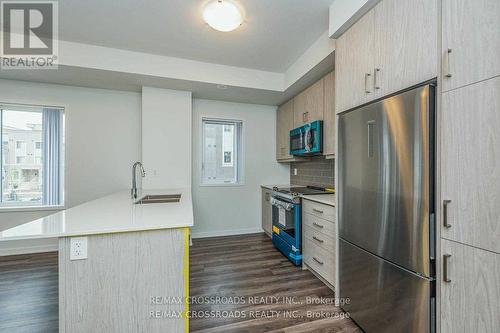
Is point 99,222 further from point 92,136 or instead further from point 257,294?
point 92,136

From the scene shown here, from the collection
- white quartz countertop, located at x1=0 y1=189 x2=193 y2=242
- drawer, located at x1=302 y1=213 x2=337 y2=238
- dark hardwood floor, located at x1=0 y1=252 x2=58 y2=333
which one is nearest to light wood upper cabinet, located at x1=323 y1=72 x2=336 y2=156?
drawer, located at x1=302 y1=213 x2=337 y2=238

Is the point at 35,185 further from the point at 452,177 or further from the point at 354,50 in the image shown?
the point at 452,177

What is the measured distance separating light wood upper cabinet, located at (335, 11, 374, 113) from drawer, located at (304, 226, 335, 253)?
4.16ft

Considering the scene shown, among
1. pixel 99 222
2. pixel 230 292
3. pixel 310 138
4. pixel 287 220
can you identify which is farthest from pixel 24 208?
pixel 310 138

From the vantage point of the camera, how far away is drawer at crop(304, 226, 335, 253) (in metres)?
2.13

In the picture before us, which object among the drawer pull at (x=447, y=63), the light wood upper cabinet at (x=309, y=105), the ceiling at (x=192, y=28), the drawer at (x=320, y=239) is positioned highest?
the ceiling at (x=192, y=28)

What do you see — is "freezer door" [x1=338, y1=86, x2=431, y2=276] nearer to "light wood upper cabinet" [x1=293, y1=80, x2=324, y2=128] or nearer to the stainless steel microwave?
the stainless steel microwave

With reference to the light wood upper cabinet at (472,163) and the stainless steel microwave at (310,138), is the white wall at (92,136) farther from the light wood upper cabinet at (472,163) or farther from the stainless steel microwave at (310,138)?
the light wood upper cabinet at (472,163)

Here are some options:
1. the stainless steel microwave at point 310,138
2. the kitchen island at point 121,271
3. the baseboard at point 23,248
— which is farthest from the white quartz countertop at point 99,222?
the baseboard at point 23,248

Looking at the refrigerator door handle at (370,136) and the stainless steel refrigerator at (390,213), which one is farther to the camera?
the refrigerator door handle at (370,136)

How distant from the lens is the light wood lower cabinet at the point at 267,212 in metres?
3.60

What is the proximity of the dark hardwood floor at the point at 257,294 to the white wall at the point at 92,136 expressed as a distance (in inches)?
71.0

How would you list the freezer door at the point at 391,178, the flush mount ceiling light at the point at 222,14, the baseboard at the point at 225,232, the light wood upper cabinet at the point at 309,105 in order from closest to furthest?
the freezer door at the point at 391,178 → the flush mount ceiling light at the point at 222,14 → the light wood upper cabinet at the point at 309,105 → the baseboard at the point at 225,232

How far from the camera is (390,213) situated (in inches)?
55.1
